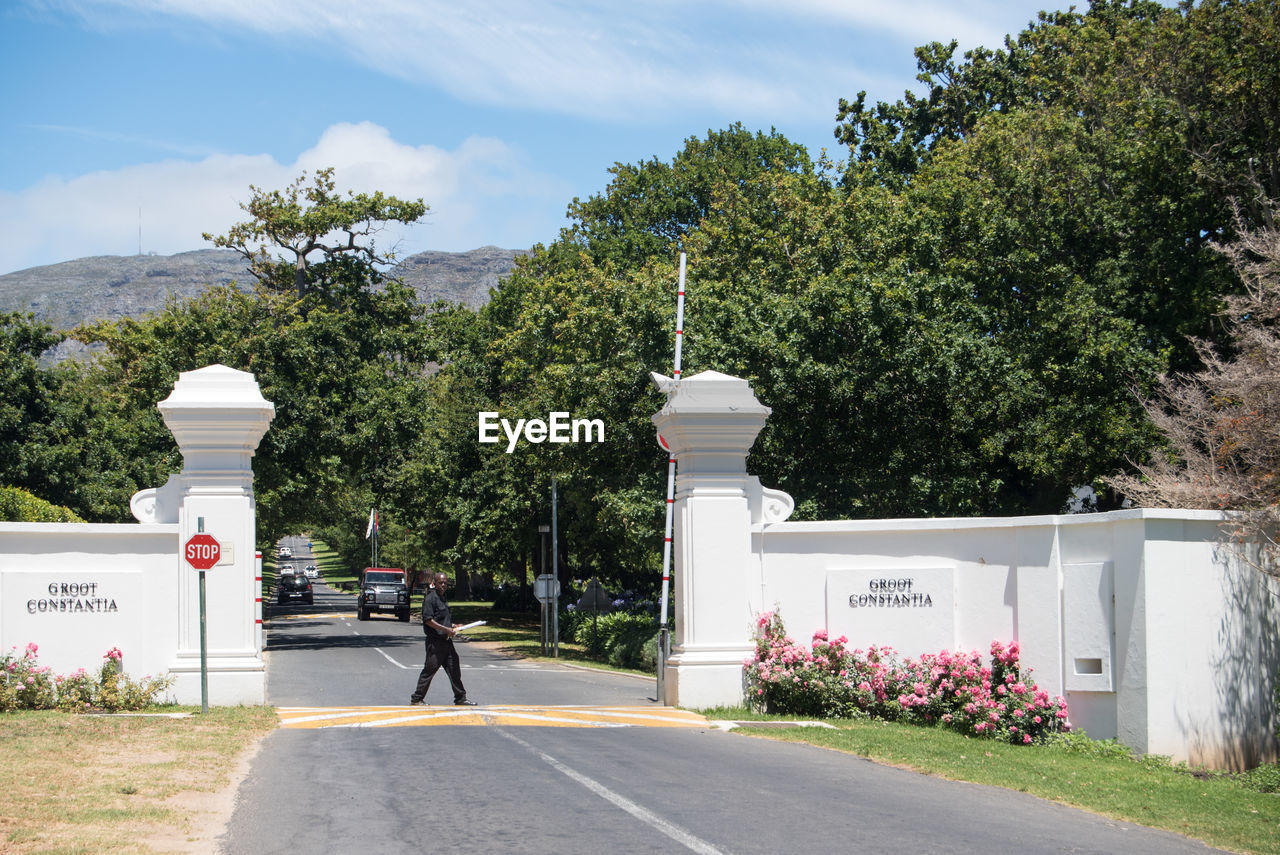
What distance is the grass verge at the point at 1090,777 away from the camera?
8969 millimetres

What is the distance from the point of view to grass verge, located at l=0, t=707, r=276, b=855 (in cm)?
756

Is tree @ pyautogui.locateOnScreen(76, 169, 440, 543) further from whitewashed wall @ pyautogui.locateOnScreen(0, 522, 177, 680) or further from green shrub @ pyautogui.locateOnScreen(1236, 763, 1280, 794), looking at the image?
green shrub @ pyautogui.locateOnScreen(1236, 763, 1280, 794)

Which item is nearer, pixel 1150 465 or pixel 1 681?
pixel 1 681

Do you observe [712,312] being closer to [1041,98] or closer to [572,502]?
[572,502]

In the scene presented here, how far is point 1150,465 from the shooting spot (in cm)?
2317

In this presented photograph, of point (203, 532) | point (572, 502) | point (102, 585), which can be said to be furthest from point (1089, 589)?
point (572, 502)

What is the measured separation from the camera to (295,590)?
68750mm

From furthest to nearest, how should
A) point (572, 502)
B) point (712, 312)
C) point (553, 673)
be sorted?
point (572, 502) → point (553, 673) → point (712, 312)

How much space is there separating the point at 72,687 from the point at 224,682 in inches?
60.6

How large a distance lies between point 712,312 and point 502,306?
901 inches

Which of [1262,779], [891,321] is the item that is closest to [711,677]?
[1262,779]

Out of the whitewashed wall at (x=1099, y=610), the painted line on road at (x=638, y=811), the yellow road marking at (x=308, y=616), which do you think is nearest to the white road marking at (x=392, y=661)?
the whitewashed wall at (x=1099, y=610)

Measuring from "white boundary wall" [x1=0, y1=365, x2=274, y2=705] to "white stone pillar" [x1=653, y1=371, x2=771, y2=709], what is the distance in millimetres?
4795

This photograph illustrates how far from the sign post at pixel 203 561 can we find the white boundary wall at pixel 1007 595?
Result: 5203mm
